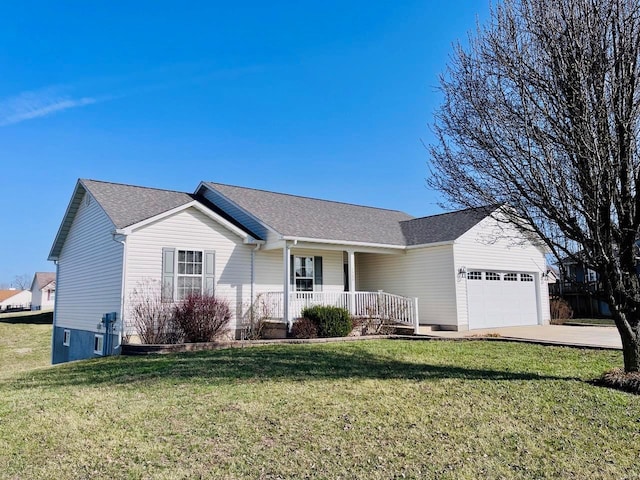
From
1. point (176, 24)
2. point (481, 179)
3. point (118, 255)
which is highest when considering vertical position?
point (176, 24)

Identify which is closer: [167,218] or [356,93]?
[167,218]

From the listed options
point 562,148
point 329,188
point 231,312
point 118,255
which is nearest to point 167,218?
point 118,255

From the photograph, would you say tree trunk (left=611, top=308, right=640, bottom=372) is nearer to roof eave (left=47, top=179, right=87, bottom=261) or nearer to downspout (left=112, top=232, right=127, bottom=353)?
downspout (left=112, top=232, right=127, bottom=353)

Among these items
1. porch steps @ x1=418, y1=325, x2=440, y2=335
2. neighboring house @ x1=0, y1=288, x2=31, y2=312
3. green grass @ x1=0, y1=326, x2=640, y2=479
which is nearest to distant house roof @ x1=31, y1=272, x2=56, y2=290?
neighboring house @ x1=0, y1=288, x2=31, y2=312

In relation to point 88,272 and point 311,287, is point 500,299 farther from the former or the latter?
point 88,272

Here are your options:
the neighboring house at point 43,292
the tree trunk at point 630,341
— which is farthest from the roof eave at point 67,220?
the neighboring house at point 43,292

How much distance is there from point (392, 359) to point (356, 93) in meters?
10.2

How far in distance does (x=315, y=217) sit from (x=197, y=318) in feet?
23.6

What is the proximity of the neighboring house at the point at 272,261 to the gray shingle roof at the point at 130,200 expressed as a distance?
0.05 m

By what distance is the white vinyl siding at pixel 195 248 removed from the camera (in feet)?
40.8

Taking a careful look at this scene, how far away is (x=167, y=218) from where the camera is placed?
1317 centimetres

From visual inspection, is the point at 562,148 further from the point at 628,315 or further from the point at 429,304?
the point at 429,304

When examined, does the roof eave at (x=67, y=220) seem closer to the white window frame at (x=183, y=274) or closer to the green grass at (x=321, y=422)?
the white window frame at (x=183, y=274)

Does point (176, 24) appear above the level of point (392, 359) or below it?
above
